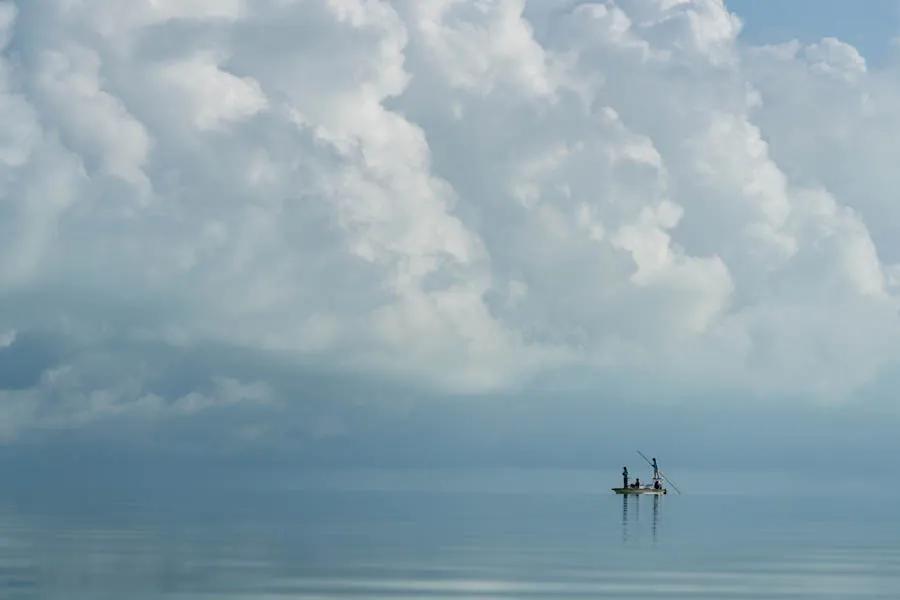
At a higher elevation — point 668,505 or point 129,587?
point 668,505

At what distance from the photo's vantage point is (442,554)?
298 feet

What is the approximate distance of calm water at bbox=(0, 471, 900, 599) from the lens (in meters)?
70.8

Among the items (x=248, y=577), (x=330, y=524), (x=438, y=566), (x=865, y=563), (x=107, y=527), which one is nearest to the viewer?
(x=248, y=577)

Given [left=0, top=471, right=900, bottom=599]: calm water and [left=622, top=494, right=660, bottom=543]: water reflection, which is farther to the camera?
[left=622, top=494, right=660, bottom=543]: water reflection

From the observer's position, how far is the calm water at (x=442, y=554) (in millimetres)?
70812

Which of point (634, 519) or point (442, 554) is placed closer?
point (442, 554)

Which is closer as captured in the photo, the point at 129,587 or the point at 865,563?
the point at 129,587

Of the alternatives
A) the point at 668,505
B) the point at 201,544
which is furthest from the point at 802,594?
the point at 668,505

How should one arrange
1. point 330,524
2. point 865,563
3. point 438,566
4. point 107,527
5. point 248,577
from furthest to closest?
point 330,524 → point 107,527 → point 865,563 → point 438,566 → point 248,577

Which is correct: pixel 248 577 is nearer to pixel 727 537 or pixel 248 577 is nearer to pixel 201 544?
pixel 201 544

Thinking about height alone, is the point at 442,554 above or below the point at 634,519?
below

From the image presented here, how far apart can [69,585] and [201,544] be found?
27.4m

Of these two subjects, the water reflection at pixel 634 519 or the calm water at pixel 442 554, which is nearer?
the calm water at pixel 442 554

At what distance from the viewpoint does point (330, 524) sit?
126m
